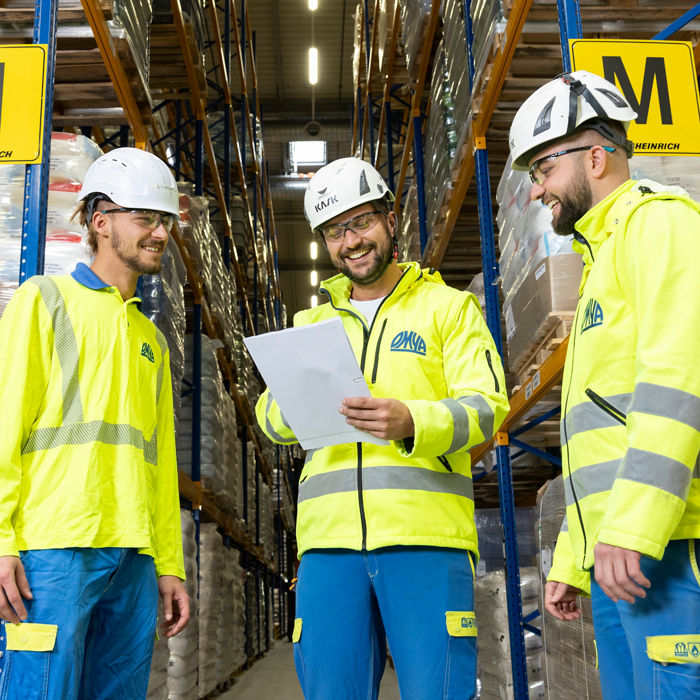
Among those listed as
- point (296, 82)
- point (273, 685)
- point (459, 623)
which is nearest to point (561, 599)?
point (459, 623)

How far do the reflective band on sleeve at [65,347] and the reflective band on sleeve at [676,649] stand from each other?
158 cm

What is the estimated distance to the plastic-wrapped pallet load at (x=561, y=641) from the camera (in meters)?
3.72

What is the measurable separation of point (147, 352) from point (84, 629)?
2.98ft

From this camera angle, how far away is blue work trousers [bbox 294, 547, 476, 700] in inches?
76.4

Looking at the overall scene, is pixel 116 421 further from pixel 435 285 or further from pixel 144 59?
pixel 144 59

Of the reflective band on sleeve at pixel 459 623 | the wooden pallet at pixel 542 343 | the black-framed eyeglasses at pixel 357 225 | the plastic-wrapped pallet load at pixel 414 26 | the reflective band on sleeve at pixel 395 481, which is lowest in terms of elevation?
the reflective band on sleeve at pixel 459 623

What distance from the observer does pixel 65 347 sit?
7.78ft

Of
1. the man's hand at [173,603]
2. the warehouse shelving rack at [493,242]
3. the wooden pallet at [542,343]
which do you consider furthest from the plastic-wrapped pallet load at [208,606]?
the man's hand at [173,603]

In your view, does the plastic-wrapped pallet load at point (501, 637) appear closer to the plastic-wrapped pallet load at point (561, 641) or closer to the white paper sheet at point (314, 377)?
the plastic-wrapped pallet load at point (561, 641)

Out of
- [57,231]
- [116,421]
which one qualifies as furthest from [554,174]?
[57,231]

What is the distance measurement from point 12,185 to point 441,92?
3.32 m

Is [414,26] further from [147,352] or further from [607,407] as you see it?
[607,407]

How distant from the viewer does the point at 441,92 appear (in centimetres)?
592

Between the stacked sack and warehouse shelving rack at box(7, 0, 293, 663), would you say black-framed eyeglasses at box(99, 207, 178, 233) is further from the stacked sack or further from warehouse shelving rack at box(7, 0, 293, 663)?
the stacked sack
